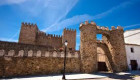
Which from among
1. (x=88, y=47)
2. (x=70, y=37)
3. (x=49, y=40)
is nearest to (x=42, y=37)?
(x=49, y=40)

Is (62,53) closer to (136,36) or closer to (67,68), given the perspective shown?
(67,68)

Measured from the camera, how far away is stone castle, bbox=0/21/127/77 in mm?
8836

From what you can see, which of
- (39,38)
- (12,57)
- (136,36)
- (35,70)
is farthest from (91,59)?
(39,38)

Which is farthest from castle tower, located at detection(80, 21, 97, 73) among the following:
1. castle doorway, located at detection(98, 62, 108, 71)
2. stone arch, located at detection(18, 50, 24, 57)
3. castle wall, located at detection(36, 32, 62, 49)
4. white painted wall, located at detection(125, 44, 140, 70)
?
castle wall, located at detection(36, 32, 62, 49)

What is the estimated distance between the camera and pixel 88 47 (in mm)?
11984

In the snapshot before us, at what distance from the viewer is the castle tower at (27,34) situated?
2131 cm

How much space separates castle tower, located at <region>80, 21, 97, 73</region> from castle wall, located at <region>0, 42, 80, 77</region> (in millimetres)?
1101

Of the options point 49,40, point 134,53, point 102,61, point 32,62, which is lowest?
point 102,61

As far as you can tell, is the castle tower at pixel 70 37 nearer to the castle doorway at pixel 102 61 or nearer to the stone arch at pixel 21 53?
the castle doorway at pixel 102 61

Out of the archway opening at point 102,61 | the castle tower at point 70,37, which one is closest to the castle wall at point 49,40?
the castle tower at point 70,37

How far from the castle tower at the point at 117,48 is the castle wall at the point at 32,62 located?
19.5 feet

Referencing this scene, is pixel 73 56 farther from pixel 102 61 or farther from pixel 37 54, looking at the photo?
pixel 102 61

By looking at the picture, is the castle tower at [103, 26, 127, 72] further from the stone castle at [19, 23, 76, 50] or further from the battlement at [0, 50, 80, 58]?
the stone castle at [19, 23, 76, 50]

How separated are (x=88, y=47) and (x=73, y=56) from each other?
8.27 ft
